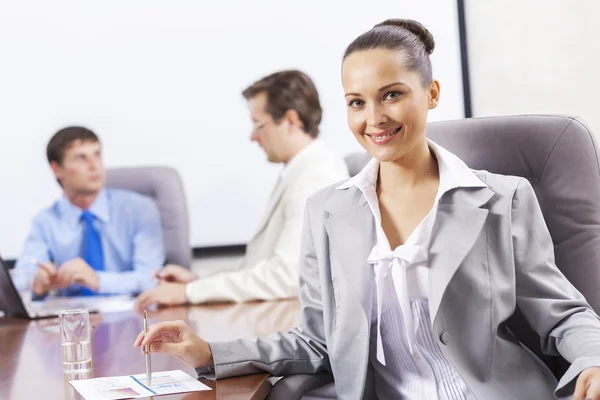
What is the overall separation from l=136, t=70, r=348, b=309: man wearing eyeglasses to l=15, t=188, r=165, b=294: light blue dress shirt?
0.39 m

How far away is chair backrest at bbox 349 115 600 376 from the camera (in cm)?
164

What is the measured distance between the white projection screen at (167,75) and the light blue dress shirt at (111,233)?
503 millimetres

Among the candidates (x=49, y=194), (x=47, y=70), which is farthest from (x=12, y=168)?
(x=47, y=70)

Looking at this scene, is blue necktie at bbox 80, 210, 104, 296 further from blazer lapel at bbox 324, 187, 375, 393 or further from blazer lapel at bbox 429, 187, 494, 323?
blazer lapel at bbox 429, 187, 494, 323

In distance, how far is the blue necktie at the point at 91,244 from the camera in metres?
3.23

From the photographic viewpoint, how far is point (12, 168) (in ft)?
12.4

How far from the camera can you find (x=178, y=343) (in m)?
1.43

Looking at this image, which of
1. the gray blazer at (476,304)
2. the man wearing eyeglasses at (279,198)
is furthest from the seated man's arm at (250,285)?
the gray blazer at (476,304)

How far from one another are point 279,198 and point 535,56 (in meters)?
1.41

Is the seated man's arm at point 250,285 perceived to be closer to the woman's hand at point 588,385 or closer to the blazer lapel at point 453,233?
the blazer lapel at point 453,233

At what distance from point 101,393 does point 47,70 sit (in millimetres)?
2737

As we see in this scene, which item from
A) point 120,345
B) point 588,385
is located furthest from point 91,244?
point 588,385

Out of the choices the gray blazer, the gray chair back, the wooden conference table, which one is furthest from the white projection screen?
the gray blazer

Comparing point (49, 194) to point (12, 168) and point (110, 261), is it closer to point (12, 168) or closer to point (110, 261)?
point (12, 168)
